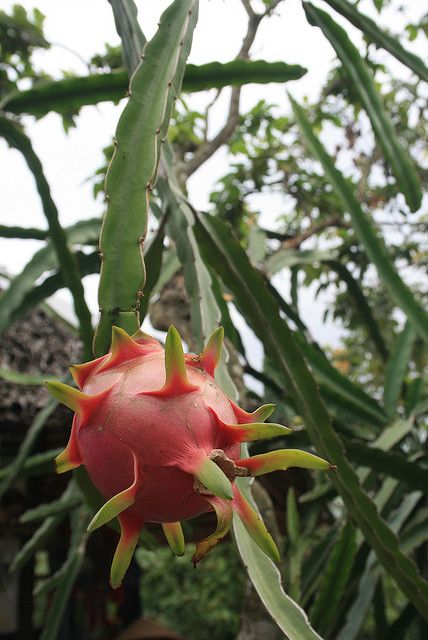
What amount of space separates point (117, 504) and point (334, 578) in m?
0.97

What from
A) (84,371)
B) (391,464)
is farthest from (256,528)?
(391,464)

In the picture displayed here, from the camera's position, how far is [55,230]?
104 centimetres

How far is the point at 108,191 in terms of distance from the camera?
0.67 m

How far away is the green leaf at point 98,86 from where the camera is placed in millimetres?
1185

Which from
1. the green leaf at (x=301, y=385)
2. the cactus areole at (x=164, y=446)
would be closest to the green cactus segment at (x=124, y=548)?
the cactus areole at (x=164, y=446)

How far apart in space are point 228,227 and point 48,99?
0.42 m

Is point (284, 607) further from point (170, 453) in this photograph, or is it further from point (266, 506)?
point (266, 506)

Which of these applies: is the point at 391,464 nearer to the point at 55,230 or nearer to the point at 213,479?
the point at 55,230

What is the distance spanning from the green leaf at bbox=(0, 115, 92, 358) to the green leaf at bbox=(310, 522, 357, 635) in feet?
1.89

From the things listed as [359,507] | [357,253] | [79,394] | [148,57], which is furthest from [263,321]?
[357,253]

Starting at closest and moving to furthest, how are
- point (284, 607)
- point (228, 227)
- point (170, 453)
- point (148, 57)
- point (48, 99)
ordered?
point (170, 453) < point (284, 607) < point (148, 57) < point (228, 227) < point (48, 99)

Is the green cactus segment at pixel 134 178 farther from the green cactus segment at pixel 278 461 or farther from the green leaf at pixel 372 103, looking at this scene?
the green leaf at pixel 372 103

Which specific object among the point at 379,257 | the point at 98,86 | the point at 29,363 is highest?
the point at 29,363

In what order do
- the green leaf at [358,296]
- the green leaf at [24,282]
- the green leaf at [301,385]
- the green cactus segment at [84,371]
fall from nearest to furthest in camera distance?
1. the green cactus segment at [84,371]
2. the green leaf at [301,385]
3. the green leaf at [24,282]
4. the green leaf at [358,296]
